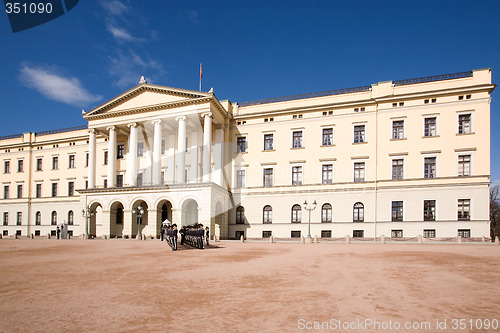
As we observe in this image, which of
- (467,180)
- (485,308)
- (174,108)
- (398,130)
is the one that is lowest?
(485,308)

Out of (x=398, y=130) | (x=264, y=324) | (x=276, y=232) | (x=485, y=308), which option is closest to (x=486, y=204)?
(x=398, y=130)

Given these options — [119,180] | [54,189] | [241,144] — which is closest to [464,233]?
[241,144]

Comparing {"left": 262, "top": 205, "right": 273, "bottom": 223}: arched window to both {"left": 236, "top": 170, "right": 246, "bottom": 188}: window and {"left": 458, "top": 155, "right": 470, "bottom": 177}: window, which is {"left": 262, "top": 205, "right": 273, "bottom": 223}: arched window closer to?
{"left": 236, "top": 170, "right": 246, "bottom": 188}: window

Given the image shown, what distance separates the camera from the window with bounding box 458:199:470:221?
97.0ft

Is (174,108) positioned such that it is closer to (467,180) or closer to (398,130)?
(398,130)

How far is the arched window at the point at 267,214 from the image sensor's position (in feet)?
120

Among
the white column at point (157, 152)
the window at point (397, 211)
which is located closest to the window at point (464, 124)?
the window at point (397, 211)

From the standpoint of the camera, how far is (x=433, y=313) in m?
6.33

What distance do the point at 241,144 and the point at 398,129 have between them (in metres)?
18.4

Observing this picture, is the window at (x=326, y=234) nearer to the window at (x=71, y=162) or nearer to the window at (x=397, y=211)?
the window at (x=397, y=211)

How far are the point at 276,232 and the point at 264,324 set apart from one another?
A: 30.5 meters

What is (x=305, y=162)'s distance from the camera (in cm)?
3609

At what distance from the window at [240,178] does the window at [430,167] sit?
66.5 feet

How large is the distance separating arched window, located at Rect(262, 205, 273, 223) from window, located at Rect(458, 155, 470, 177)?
66.1 feet
